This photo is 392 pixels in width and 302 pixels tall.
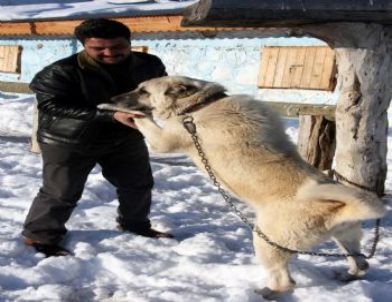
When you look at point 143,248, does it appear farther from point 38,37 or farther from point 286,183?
point 38,37

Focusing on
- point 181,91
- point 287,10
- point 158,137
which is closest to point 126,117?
point 158,137

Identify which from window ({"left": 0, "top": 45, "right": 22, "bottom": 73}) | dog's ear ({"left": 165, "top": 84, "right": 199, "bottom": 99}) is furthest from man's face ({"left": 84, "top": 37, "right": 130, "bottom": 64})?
window ({"left": 0, "top": 45, "right": 22, "bottom": 73})

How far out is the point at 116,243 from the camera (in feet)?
14.1

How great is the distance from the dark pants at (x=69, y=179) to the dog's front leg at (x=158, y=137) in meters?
0.51

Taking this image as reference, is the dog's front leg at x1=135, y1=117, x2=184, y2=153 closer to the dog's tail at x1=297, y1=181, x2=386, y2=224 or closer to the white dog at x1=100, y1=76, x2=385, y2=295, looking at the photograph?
the white dog at x1=100, y1=76, x2=385, y2=295

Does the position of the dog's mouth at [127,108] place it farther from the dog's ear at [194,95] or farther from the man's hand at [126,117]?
the dog's ear at [194,95]

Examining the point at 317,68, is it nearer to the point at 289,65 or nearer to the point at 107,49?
the point at 289,65

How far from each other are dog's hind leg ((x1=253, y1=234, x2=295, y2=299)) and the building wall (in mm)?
6337

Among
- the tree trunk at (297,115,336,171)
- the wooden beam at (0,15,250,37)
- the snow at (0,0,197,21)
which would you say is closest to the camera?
the tree trunk at (297,115,336,171)

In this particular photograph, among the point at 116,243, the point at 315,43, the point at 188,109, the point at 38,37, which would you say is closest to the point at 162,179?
the point at 116,243

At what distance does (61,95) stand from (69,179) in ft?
2.02

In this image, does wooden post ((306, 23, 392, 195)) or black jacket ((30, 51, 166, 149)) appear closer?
wooden post ((306, 23, 392, 195))

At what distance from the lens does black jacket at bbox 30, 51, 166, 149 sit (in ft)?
13.0

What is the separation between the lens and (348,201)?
3104 millimetres
